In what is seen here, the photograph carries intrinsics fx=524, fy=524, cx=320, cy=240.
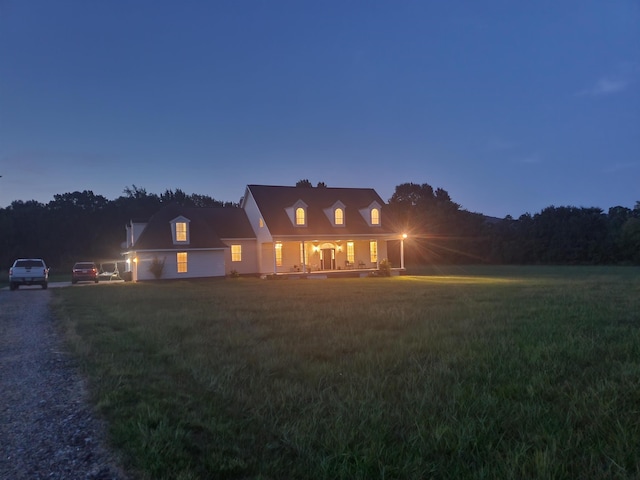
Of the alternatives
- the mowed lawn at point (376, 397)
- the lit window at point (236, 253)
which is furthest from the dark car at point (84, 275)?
the mowed lawn at point (376, 397)

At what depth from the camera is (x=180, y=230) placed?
3319 centimetres

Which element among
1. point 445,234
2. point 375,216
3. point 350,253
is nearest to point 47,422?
point 350,253

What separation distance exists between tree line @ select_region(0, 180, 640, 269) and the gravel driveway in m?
42.2

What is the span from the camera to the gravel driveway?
12.8ft

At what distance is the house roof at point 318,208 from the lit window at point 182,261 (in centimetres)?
561

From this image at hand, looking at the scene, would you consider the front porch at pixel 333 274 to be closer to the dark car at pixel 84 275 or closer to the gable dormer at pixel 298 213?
the gable dormer at pixel 298 213

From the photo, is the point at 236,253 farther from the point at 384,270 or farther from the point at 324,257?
the point at 384,270

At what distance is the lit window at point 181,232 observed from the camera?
108 ft

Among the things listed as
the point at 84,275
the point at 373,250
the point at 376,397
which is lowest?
the point at 376,397

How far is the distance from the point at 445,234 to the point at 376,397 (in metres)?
51.9

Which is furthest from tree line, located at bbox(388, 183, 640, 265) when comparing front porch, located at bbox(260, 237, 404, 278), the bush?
the bush

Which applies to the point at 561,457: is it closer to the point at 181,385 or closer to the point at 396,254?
the point at 181,385

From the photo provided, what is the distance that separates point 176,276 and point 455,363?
1111 inches

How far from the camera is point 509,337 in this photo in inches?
324
